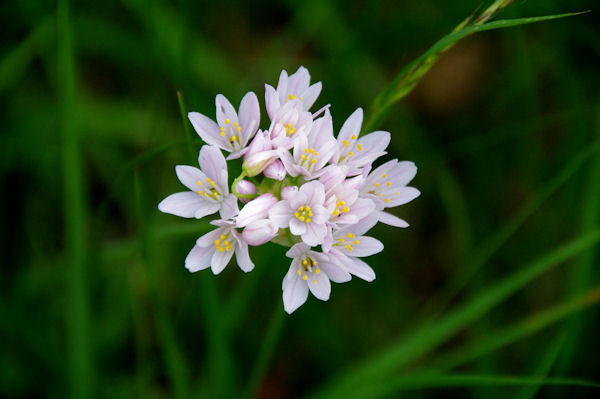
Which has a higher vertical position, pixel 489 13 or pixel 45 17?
pixel 45 17

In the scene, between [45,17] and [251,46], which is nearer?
[45,17]

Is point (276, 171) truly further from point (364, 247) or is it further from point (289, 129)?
point (364, 247)

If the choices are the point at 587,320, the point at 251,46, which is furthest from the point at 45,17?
the point at 587,320

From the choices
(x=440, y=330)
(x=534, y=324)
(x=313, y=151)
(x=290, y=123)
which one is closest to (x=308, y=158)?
(x=313, y=151)

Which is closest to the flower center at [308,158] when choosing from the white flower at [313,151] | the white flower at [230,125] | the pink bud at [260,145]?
the white flower at [313,151]

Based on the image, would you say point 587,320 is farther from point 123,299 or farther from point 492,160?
point 123,299

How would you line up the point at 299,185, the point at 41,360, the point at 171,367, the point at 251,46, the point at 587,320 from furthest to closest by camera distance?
the point at 251,46 < the point at 587,320 < the point at 41,360 < the point at 171,367 < the point at 299,185

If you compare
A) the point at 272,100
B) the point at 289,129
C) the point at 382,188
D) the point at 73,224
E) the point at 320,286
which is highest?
the point at 73,224
